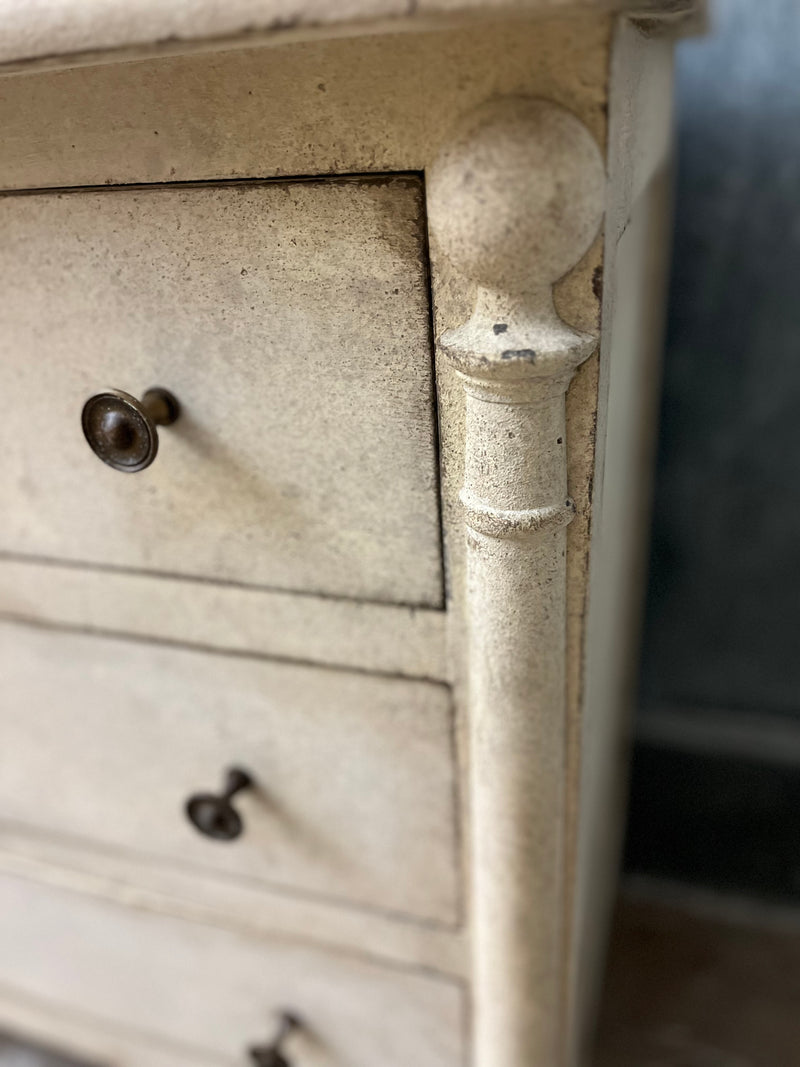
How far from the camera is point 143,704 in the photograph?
21.0 inches

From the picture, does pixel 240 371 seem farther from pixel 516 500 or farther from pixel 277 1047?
pixel 277 1047

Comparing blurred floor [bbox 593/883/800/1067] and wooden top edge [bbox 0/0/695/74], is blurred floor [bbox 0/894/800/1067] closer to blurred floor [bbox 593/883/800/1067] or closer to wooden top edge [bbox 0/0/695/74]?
blurred floor [bbox 593/883/800/1067]

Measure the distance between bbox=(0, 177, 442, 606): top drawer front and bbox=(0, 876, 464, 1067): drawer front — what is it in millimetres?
324

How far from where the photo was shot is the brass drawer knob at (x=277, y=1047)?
62 cm

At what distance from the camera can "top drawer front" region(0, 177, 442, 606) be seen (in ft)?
1.16

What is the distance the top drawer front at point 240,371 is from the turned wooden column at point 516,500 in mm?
36

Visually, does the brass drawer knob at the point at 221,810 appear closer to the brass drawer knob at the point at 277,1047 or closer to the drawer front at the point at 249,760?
the drawer front at the point at 249,760

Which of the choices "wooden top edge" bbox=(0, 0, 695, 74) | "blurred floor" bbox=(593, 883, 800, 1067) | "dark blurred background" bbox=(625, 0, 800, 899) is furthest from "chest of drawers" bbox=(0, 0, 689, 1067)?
"blurred floor" bbox=(593, 883, 800, 1067)

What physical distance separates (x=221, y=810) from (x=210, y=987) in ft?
0.80

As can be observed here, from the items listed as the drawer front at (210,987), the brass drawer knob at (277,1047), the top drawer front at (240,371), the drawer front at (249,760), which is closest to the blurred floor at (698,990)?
the drawer front at (210,987)

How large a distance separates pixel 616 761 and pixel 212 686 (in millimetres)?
457

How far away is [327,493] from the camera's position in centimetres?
41

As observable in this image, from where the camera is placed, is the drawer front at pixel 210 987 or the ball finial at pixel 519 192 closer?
the ball finial at pixel 519 192

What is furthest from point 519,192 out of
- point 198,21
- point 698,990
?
point 698,990
